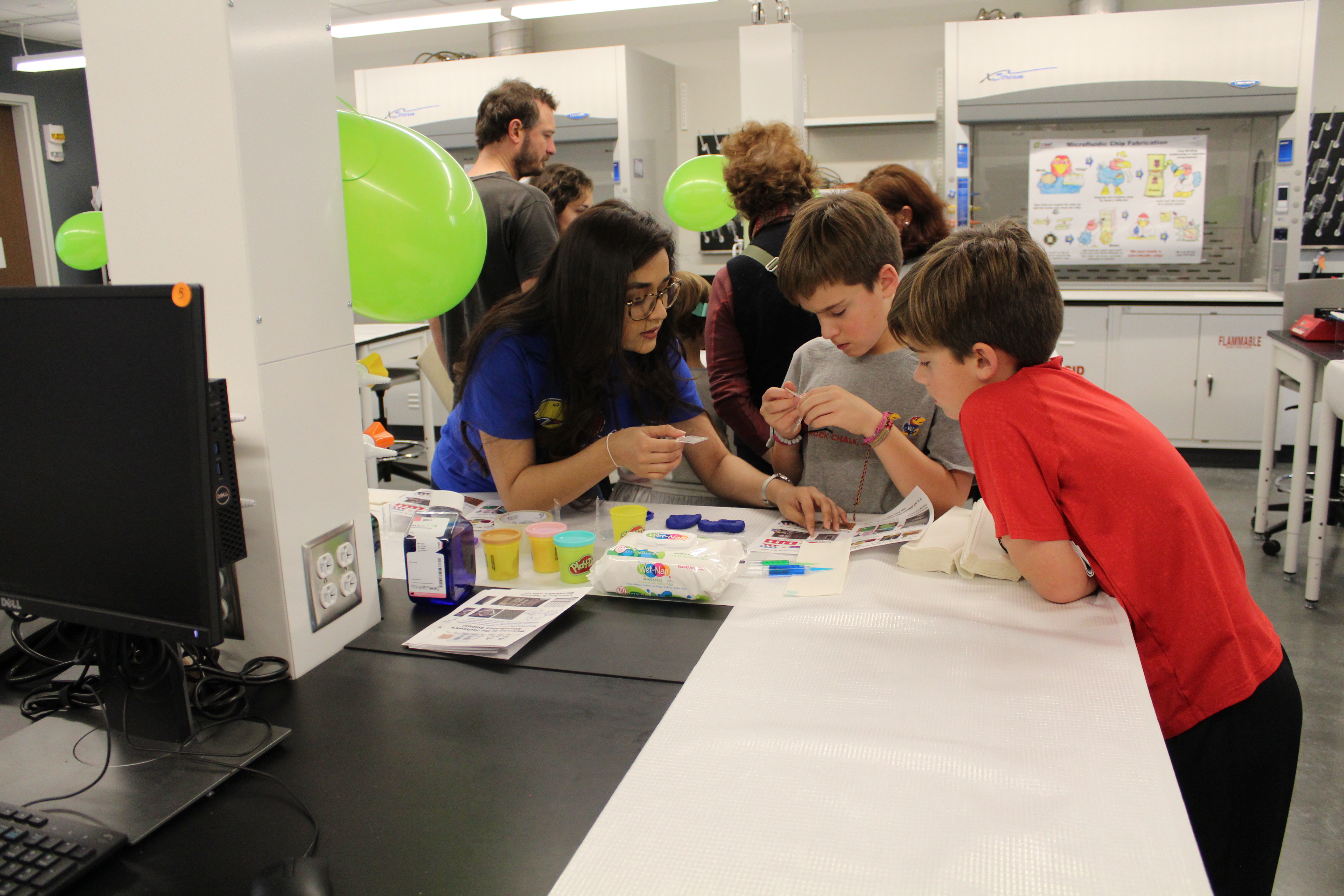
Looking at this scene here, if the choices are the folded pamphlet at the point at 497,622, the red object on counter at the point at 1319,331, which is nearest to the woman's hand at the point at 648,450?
the folded pamphlet at the point at 497,622

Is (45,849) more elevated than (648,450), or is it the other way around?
(648,450)

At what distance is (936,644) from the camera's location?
1.16 metres

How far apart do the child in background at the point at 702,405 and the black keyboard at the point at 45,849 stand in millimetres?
1056

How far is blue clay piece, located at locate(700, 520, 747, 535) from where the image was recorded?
165 cm

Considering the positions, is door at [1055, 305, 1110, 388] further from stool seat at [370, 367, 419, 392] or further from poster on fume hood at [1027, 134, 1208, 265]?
stool seat at [370, 367, 419, 392]

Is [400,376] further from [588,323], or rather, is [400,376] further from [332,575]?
[332,575]

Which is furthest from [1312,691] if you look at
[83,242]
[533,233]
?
[83,242]

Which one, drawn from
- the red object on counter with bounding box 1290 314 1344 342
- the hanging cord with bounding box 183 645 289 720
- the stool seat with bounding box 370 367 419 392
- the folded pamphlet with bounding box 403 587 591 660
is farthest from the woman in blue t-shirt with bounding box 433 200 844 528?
the stool seat with bounding box 370 367 419 392

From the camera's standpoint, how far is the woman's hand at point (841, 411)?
1563mm

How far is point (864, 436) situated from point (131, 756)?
1198 millimetres

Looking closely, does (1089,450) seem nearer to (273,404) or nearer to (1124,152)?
(273,404)

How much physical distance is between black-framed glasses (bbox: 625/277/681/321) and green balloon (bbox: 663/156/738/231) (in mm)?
1675

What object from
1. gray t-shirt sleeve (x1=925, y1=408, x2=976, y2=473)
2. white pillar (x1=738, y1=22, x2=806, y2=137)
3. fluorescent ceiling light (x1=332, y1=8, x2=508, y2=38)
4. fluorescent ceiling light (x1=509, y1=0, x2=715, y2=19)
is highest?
fluorescent ceiling light (x1=332, y1=8, x2=508, y2=38)

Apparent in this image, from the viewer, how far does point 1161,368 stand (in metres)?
4.73
